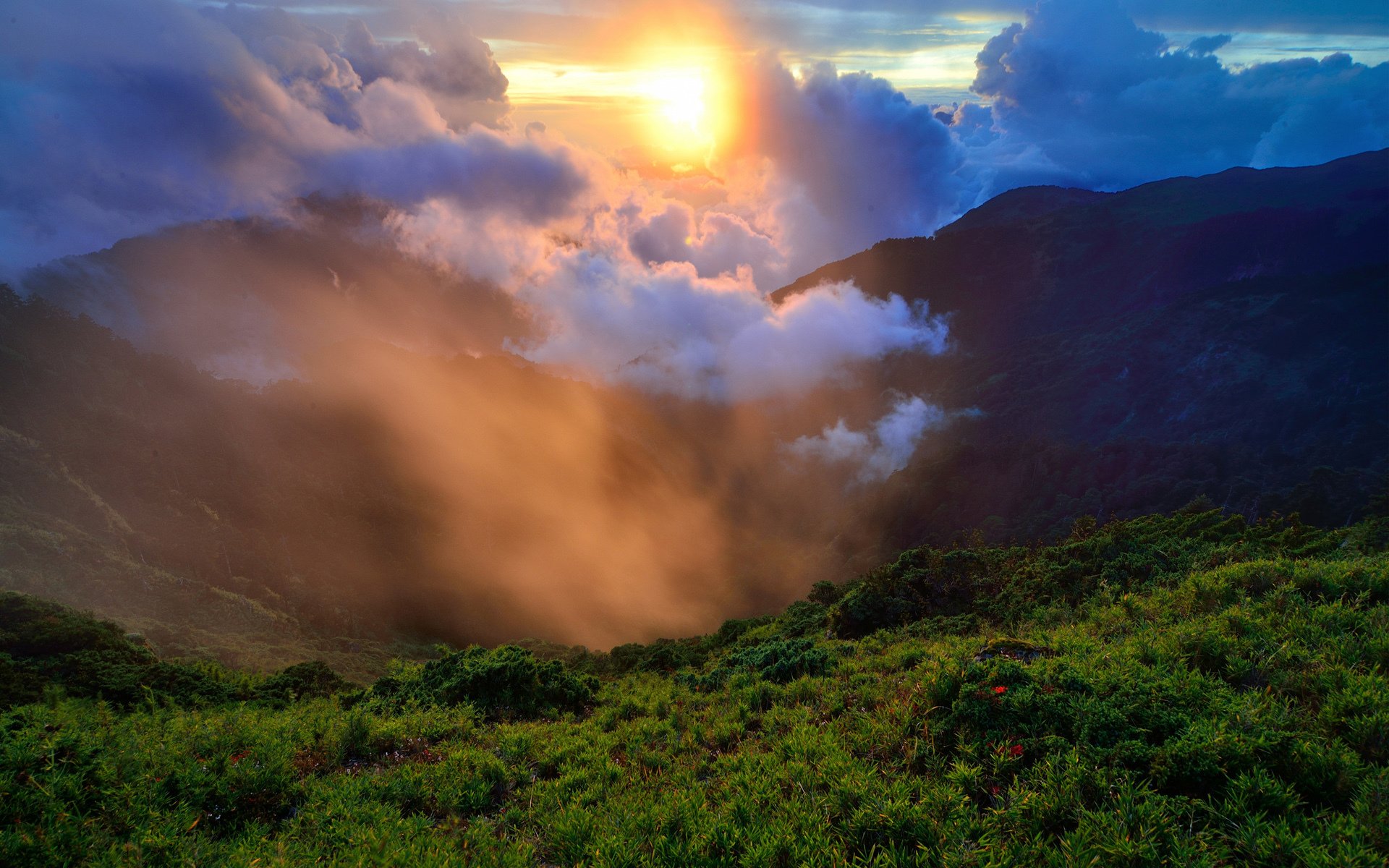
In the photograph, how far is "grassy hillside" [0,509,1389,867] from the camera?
6.36m

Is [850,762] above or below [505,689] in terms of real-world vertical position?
above

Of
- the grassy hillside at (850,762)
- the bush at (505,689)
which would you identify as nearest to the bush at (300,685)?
the grassy hillside at (850,762)

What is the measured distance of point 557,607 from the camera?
111875 millimetres

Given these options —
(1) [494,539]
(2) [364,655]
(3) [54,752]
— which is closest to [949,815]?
(3) [54,752]

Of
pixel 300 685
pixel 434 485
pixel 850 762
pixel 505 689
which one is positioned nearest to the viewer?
pixel 850 762

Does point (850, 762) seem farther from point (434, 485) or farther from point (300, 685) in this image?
point (434, 485)

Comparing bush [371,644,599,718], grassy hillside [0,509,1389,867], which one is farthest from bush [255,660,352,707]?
bush [371,644,599,718]

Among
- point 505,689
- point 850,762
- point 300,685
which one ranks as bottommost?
point 300,685

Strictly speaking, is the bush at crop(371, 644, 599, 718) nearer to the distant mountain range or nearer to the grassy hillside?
the grassy hillside

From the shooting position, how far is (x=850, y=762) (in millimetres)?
8320

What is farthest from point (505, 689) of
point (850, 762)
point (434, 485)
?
point (434, 485)

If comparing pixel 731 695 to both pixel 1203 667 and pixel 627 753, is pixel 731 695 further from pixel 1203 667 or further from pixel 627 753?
pixel 1203 667

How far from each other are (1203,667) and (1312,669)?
125 centimetres

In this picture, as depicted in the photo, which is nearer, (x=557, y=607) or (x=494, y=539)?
(x=557, y=607)
